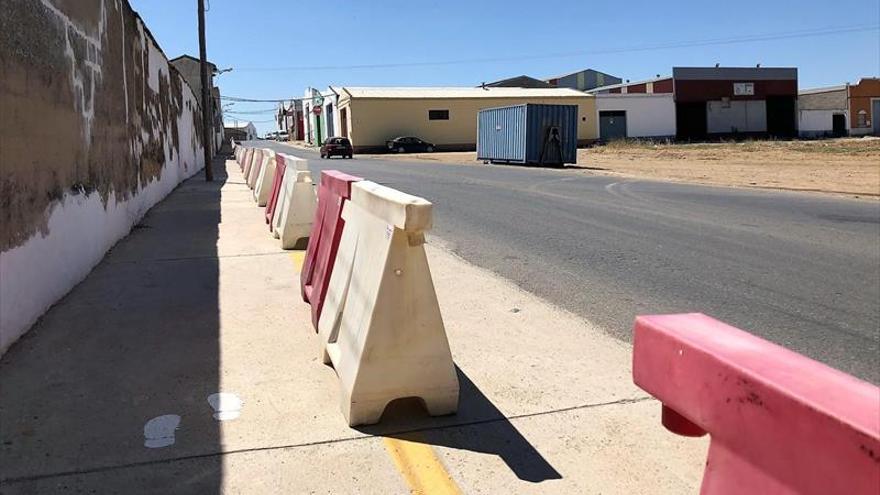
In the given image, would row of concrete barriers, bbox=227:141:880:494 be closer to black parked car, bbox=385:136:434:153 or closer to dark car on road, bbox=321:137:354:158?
dark car on road, bbox=321:137:354:158

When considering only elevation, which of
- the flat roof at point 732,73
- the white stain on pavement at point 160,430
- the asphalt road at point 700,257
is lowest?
the white stain on pavement at point 160,430

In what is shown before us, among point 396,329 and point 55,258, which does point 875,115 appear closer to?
point 55,258

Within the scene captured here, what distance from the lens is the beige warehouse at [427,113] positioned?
202ft

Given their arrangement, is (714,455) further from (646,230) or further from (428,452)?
(646,230)

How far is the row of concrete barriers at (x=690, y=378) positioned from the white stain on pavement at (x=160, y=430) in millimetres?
875

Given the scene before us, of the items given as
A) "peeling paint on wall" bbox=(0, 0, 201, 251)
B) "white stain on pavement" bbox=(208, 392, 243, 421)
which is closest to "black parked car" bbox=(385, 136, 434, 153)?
"peeling paint on wall" bbox=(0, 0, 201, 251)

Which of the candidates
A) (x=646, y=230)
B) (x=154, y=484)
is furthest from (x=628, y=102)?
(x=154, y=484)

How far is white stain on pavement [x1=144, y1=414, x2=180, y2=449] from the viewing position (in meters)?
3.60

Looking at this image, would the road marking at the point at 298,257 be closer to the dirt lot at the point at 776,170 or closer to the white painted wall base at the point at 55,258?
the white painted wall base at the point at 55,258

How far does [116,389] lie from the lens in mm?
4301

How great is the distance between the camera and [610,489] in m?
3.18

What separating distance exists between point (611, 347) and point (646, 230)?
6400mm

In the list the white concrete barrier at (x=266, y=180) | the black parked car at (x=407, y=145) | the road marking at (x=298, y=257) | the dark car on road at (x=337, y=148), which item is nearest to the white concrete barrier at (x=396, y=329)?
the road marking at (x=298, y=257)

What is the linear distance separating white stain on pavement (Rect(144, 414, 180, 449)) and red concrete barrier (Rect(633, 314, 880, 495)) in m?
2.49
